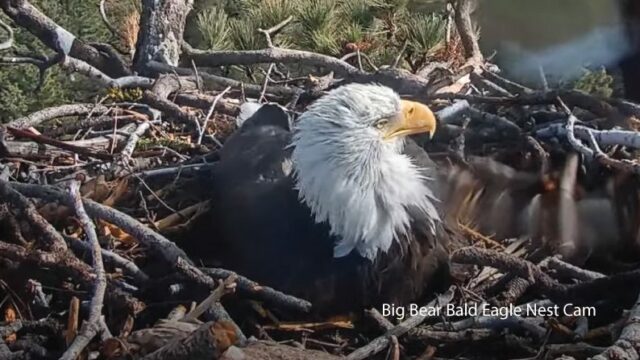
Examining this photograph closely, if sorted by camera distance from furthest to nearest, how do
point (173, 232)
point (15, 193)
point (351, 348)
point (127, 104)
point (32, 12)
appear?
point (32, 12)
point (127, 104)
point (173, 232)
point (15, 193)
point (351, 348)

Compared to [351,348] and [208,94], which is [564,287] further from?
[208,94]

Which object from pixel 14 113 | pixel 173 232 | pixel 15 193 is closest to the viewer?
pixel 15 193

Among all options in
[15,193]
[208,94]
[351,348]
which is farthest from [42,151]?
[351,348]

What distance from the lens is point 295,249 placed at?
2201 millimetres

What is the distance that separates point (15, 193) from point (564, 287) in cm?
114

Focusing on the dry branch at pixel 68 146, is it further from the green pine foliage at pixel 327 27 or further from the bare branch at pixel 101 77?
the green pine foliage at pixel 327 27

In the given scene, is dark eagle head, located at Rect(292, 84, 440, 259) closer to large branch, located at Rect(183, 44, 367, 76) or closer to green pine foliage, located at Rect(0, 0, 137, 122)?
large branch, located at Rect(183, 44, 367, 76)

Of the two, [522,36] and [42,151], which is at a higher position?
[522,36]

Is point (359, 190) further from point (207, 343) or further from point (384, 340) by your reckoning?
point (207, 343)

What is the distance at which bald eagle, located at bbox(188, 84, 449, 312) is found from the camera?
2148 millimetres

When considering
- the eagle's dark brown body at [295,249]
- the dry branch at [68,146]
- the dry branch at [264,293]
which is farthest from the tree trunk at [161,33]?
the dry branch at [264,293]

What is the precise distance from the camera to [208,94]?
A: 325 centimetres

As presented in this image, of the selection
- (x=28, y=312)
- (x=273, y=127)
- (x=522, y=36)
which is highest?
(x=522, y=36)

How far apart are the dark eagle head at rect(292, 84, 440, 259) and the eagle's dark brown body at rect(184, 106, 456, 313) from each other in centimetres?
3
